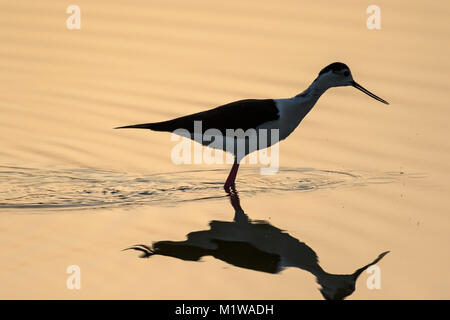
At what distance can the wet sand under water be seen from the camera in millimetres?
6012

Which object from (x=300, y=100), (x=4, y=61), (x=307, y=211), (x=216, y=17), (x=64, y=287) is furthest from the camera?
(x=216, y=17)

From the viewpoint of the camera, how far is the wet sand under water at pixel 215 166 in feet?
19.7

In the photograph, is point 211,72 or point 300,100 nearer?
point 300,100

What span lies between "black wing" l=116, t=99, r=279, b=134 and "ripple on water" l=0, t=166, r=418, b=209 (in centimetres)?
46

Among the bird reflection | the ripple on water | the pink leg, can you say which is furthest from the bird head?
the bird reflection

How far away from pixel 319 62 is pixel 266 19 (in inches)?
68.6

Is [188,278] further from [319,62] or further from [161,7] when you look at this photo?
[161,7]

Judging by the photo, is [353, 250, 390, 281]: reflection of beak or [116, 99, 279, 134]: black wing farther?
[116, 99, 279, 134]: black wing

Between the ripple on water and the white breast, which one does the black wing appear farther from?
the ripple on water

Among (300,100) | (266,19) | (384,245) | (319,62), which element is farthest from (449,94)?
(384,245)

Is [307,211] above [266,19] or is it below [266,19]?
below

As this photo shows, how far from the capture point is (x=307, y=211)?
746 centimetres

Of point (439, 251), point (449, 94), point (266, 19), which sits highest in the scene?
point (266, 19)

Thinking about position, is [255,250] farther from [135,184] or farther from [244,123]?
[244,123]
